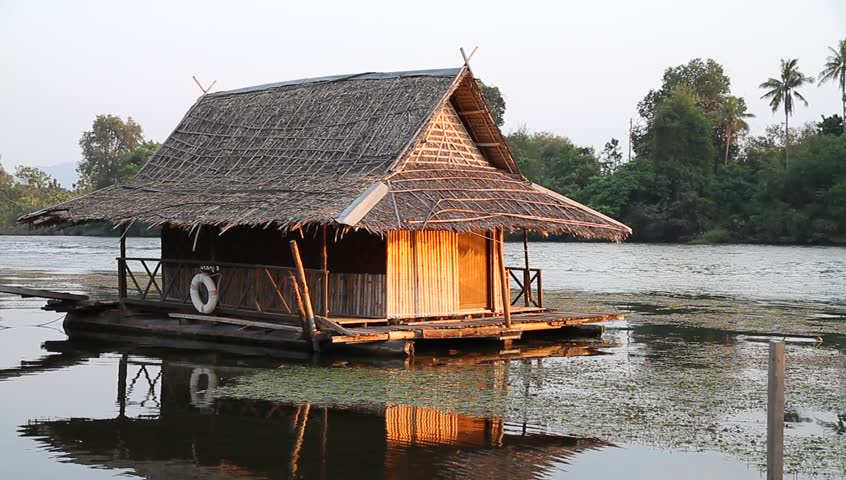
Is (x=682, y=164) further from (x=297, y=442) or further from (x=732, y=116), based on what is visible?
(x=297, y=442)

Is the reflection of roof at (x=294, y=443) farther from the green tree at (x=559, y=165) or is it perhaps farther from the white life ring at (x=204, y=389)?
the green tree at (x=559, y=165)

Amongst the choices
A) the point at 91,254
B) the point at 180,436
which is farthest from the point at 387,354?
the point at 91,254

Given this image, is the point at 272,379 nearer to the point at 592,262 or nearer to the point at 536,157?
the point at 592,262

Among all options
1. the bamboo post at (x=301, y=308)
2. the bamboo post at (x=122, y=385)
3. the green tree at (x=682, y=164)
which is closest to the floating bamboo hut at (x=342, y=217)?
the bamboo post at (x=301, y=308)

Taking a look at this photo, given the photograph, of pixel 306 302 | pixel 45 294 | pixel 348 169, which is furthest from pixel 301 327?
pixel 45 294

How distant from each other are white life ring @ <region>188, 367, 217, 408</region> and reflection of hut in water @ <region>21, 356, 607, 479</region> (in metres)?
0.06

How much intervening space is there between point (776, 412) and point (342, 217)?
26.3 ft

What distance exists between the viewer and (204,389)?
13.5 metres

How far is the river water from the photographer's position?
966cm

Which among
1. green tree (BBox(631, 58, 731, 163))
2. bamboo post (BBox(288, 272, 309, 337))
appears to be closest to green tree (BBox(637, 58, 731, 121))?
green tree (BBox(631, 58, 731, 163))

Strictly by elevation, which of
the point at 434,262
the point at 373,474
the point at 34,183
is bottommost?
the point at 373,474

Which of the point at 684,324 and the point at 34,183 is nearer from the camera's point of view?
the point at 684,324

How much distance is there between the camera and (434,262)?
669 inches

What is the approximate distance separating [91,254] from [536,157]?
3687 centimetres
